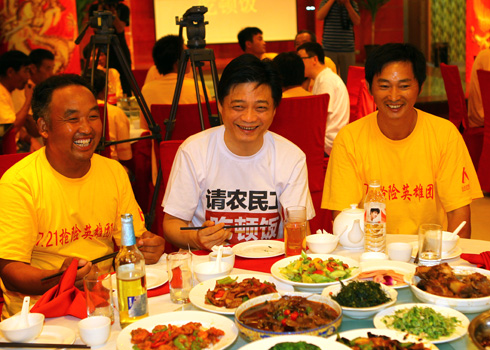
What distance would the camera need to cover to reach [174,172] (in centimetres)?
231

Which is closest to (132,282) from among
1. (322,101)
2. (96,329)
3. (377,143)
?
(96,329)

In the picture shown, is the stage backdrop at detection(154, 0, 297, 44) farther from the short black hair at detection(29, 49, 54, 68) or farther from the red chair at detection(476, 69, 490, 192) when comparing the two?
the red chair at detection(476, 69, 490, 192)

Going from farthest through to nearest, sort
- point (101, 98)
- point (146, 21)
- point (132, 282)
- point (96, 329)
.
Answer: point (146, 21) < point (101, 98) < point (132, 282) < point (96, 329)

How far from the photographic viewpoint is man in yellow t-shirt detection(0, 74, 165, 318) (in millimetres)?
1844

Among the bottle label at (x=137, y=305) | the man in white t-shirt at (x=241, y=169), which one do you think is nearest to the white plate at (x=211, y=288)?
the bottle label at (x=137, y=305)

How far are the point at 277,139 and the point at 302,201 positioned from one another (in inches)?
11.2

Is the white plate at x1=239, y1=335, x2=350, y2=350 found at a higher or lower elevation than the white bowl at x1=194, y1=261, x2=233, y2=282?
lower

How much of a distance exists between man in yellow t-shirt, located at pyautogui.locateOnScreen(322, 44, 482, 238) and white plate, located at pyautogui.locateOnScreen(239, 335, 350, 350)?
3.96 ft

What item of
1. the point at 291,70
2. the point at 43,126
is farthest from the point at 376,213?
the point at 291,70

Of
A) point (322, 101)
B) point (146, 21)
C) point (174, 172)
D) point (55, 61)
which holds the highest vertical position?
point (146, 21)

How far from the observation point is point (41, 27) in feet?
19.8

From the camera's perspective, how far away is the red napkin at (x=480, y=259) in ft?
5.36

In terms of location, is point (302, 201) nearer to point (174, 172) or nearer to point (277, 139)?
point (277, 139)

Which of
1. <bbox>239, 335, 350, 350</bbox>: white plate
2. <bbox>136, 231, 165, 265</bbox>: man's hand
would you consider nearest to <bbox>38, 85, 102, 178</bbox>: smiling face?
<bbox>136, 231, 165, 265</bbox>: man's hand
